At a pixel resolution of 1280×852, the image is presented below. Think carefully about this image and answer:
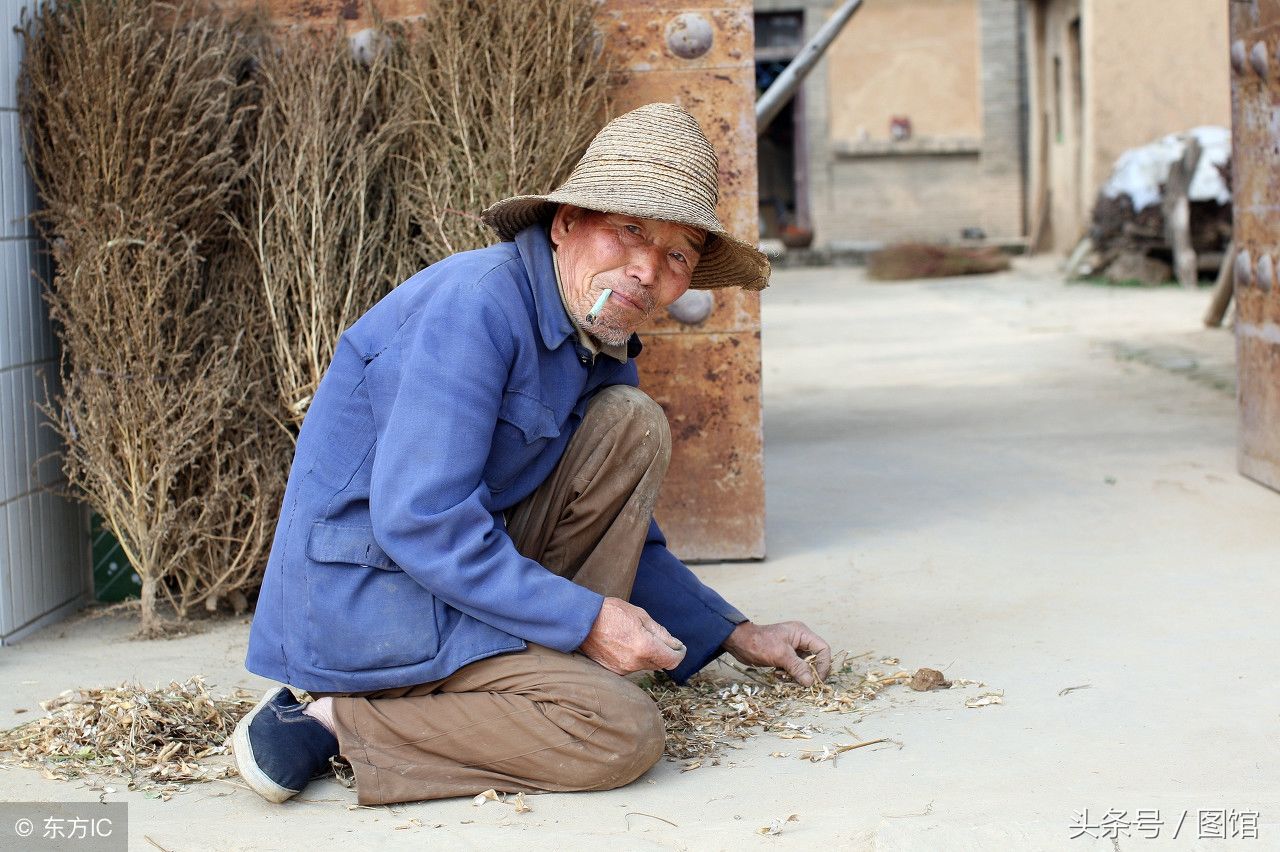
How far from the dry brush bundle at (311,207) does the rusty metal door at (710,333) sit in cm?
70

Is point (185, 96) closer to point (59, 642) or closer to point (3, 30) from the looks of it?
point (3, 30)

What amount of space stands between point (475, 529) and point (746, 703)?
30.7 inches

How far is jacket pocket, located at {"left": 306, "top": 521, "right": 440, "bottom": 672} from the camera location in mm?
2354

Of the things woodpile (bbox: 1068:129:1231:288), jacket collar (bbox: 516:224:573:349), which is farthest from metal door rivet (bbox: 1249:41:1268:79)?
woodpile (bbox: 1068:129:1231:288)

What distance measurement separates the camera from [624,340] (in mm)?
2518

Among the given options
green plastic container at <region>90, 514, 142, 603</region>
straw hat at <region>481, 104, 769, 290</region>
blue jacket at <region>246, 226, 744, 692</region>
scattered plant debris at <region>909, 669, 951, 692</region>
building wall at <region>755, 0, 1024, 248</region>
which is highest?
building wall at <region>755, 0, 1024, 248</region>

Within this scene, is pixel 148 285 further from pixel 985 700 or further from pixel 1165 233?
pixel 1165 233

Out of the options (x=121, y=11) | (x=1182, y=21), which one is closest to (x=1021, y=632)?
(x=121, y=11)

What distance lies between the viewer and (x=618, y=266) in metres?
2.45

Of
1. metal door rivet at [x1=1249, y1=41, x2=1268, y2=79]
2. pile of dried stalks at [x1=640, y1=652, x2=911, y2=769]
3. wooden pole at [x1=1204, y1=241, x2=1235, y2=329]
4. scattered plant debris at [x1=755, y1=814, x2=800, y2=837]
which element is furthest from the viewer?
wooden pole at [x1=1204, y1=241, x2=1235, y2=329]

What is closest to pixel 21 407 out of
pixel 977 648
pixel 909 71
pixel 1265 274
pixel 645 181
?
pixel 645 181

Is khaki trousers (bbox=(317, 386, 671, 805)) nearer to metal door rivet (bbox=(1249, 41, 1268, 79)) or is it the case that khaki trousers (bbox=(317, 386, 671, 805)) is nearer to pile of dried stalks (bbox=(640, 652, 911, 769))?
pile of dried stalks (bbox=(640, 652, 911, 769))

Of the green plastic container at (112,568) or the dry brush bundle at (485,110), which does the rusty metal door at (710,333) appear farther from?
the green plastic container at (112,568)

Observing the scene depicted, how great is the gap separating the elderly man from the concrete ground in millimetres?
105
